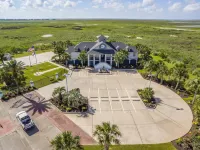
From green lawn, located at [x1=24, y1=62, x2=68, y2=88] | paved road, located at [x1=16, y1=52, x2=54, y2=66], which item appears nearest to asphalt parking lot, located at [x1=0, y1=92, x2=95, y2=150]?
green lawn, located at [x1=24, y1=62, x2=68, y2=88]

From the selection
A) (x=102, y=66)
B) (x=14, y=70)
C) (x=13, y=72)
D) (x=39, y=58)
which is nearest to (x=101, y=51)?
(x=102, y=66)

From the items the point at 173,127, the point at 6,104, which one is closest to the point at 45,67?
the point at 6,104

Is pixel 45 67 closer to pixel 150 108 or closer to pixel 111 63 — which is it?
pixel 111 63

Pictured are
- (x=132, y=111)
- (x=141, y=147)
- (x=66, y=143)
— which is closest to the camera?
(x=66, y=143)

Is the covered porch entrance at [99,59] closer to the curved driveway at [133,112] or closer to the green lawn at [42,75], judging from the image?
the green lawn at [42,75]

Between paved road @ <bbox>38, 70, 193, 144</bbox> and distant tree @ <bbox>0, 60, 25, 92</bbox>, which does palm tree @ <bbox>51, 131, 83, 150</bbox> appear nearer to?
paved road @ <bbox>38, 70, 193, 144</bbox>

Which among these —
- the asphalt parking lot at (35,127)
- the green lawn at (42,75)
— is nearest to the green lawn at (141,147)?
the asphalt parking lot at (35,127)

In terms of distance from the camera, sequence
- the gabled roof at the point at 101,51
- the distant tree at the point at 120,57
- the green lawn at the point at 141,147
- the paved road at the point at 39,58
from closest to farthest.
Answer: the green lawn at the point at 141,147
the distant tree at the point at 120,57
the gabled roof at the point at 101,51
the paved road at the point at 39,58

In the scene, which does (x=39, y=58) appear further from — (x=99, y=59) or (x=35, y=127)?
(x=35, y=127)
